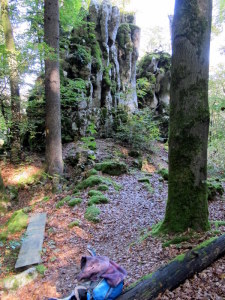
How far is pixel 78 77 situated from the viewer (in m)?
13.0

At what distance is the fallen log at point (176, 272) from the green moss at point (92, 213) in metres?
3.41

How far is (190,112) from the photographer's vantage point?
13.0 ft

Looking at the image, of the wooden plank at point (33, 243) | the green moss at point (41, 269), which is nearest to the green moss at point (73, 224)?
the wooden plank at point (33, 243)

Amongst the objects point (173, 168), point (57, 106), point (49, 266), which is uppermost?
point (57, 106)

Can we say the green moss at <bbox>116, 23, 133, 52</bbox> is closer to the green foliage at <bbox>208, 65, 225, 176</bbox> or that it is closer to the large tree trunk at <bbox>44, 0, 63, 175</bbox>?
the green foliage at <bbox>208, 65, 225, 176</bbox>

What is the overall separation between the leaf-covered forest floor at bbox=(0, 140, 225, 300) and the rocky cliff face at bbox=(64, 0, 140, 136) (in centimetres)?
475

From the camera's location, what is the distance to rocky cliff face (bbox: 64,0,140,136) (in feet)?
42.3

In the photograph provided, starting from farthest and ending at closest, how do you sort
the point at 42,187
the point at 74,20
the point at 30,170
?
1. the point at 74,20
2. the point at 30,170
3. the point at 42,187

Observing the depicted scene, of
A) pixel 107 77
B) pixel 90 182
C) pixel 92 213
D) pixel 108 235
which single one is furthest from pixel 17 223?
pixel 107 77

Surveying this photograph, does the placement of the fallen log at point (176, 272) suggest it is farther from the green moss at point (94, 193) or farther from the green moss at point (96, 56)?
the green moss at point (96, 56)

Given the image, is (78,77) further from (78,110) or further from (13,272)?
(13,272)

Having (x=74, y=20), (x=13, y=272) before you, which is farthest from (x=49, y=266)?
(x=74, y=20)

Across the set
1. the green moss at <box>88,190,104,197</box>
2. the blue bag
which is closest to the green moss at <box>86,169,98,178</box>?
the green moss at <box>88,190,104,197</box>

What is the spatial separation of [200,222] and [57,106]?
23.0 feet
